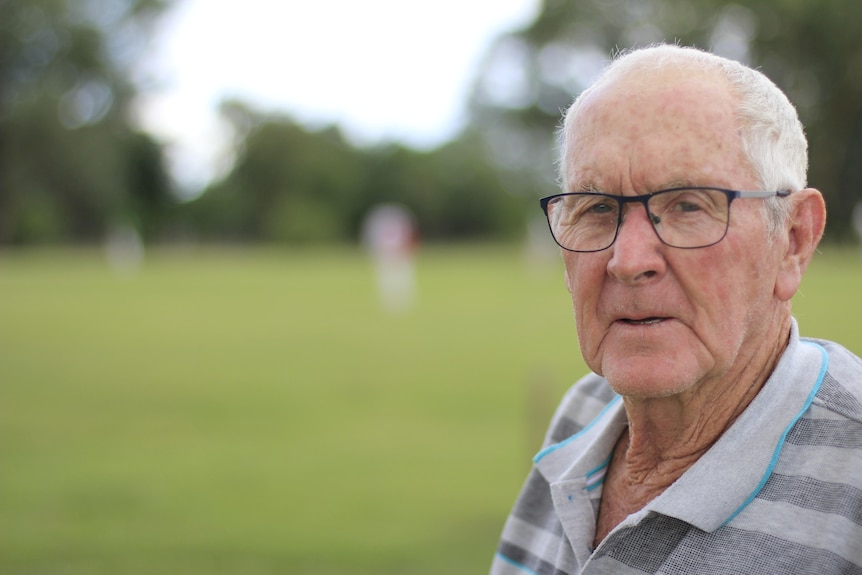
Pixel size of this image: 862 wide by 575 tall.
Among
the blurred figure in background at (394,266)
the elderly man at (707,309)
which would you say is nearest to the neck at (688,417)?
the elderly man at (707,309)

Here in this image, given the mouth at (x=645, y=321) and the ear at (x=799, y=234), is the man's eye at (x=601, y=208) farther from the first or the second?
the ear at (x=799, y=234)

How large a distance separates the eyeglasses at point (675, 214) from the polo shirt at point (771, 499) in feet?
1.07

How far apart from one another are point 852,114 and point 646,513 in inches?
1728

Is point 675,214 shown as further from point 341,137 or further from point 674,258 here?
point 341,137

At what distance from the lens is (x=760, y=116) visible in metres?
1.80

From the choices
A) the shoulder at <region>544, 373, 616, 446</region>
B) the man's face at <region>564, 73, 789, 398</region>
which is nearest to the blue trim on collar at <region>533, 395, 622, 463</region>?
the shoulder at <region>544, 373, 616, 446</region>

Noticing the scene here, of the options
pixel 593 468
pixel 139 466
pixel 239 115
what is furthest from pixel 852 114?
pixel 239 115

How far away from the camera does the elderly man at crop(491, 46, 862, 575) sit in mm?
1696

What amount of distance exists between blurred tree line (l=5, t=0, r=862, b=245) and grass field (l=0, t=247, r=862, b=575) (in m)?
16.6

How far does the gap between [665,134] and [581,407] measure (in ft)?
2.80

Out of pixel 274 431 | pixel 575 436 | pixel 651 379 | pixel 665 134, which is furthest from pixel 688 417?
pixel 274 431

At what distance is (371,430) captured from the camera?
9.47 metres

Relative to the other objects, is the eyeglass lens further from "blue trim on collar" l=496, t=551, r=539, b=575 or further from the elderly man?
"blue trim on collar" l=496, t=551, r=539, b=575

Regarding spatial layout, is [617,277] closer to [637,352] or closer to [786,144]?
[637,352]
